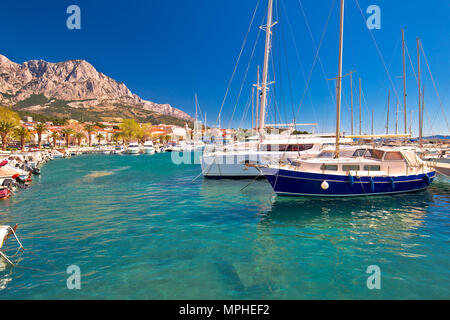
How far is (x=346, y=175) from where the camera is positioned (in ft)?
45.1

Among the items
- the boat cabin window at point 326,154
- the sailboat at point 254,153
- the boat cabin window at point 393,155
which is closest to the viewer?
the boat cabin window at point 393,155

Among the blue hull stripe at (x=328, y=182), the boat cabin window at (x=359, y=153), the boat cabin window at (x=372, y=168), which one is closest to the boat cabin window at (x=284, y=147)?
the boat cabin window at (x=359, y=153)

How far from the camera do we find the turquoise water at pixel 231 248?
18.5 ft

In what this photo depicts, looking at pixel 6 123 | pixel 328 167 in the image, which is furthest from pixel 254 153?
pixel 6 123

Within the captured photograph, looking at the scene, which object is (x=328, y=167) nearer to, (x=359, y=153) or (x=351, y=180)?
(x=351, y=180)

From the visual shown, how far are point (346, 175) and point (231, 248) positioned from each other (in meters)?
9.53

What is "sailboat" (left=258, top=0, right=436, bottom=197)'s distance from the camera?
13664 mm

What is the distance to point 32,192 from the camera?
57.5 ft

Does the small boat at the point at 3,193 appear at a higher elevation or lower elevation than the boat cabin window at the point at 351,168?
lower

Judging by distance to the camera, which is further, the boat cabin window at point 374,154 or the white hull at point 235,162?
the white hull at point 235,162

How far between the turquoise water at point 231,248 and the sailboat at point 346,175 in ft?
2.36

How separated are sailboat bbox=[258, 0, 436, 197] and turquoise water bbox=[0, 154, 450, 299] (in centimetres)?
72

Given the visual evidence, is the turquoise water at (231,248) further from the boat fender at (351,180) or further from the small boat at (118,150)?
the small boat at (118,150)

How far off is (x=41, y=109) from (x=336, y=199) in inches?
8638
